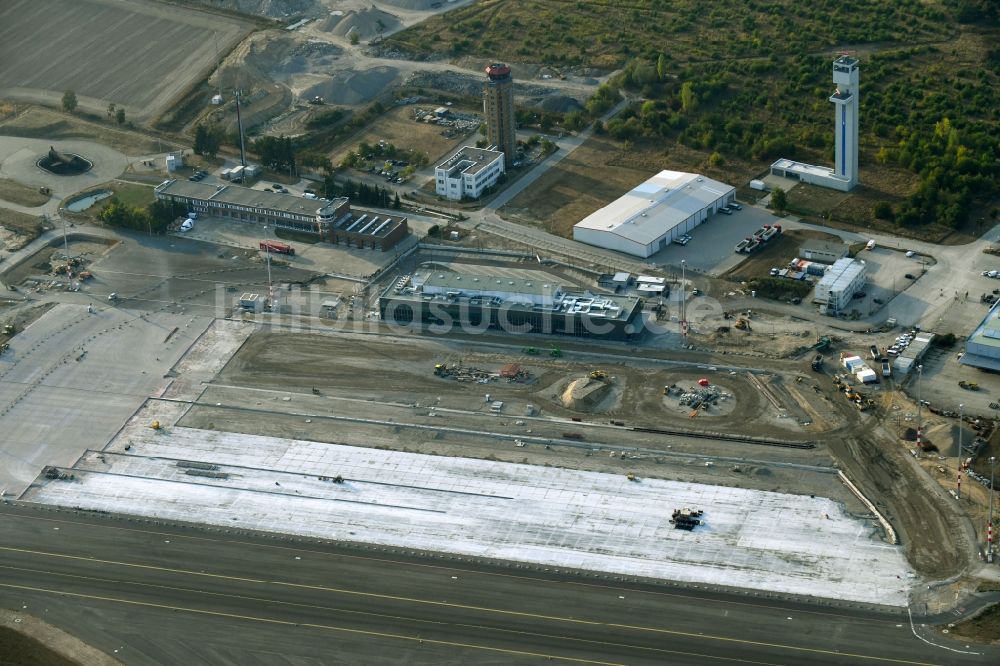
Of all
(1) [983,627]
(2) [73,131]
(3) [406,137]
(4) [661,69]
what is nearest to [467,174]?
(3) [406,137]

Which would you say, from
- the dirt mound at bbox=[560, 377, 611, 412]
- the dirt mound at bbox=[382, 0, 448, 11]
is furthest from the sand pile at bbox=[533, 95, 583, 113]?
the dirt mound at bbox=[560, 377, 611, 412]

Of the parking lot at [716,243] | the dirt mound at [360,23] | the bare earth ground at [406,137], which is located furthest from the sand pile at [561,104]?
the dirt mound at [360,23]

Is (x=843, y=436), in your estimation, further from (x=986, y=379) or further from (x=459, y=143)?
(x=459, y=143)

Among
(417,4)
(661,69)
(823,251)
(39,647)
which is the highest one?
(417,4)

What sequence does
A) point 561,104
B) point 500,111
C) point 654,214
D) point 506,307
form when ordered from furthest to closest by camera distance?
point 561,104
point 500,111
point 654,214
point 506,307

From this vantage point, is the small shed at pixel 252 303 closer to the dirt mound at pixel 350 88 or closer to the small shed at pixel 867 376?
the dirt mound at pixel 350 88

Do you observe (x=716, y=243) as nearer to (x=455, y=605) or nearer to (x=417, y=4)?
(x=455, y=605)

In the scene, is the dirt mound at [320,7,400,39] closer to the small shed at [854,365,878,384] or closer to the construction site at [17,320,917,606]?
the construction site at [17,320,917,606]
